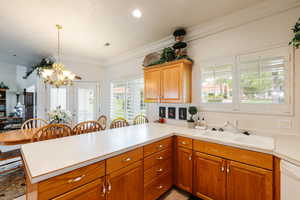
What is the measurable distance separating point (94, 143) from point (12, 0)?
223cm

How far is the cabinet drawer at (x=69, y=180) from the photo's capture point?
0.92m

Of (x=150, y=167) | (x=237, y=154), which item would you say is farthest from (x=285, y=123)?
(x=150, y=167)

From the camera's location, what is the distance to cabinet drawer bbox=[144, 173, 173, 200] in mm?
1715

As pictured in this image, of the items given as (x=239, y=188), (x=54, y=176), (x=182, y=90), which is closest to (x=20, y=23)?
(x=54, y=176)

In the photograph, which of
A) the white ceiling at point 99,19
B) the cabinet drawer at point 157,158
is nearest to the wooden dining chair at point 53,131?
the cabinet drawer at point 157,158

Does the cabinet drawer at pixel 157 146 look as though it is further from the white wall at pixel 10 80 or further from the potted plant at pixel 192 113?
the white wall at pixel 10 80

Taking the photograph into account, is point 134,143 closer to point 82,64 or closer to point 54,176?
point 54,176

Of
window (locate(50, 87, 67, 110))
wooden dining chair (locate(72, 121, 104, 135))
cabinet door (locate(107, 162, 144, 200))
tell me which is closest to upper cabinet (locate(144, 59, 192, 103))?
wooden dining chair (locate(72, 121, 104, 135))

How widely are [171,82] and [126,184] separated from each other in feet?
5.92

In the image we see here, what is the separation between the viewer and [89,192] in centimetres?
114

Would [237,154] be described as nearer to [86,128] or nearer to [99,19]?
[86,128]

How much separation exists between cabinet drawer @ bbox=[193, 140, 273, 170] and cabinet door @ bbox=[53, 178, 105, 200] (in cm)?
130

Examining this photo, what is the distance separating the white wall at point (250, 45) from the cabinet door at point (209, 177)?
0.76 metres

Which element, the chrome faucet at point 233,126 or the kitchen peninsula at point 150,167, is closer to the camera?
the kitchen peninsula at point 150,167
